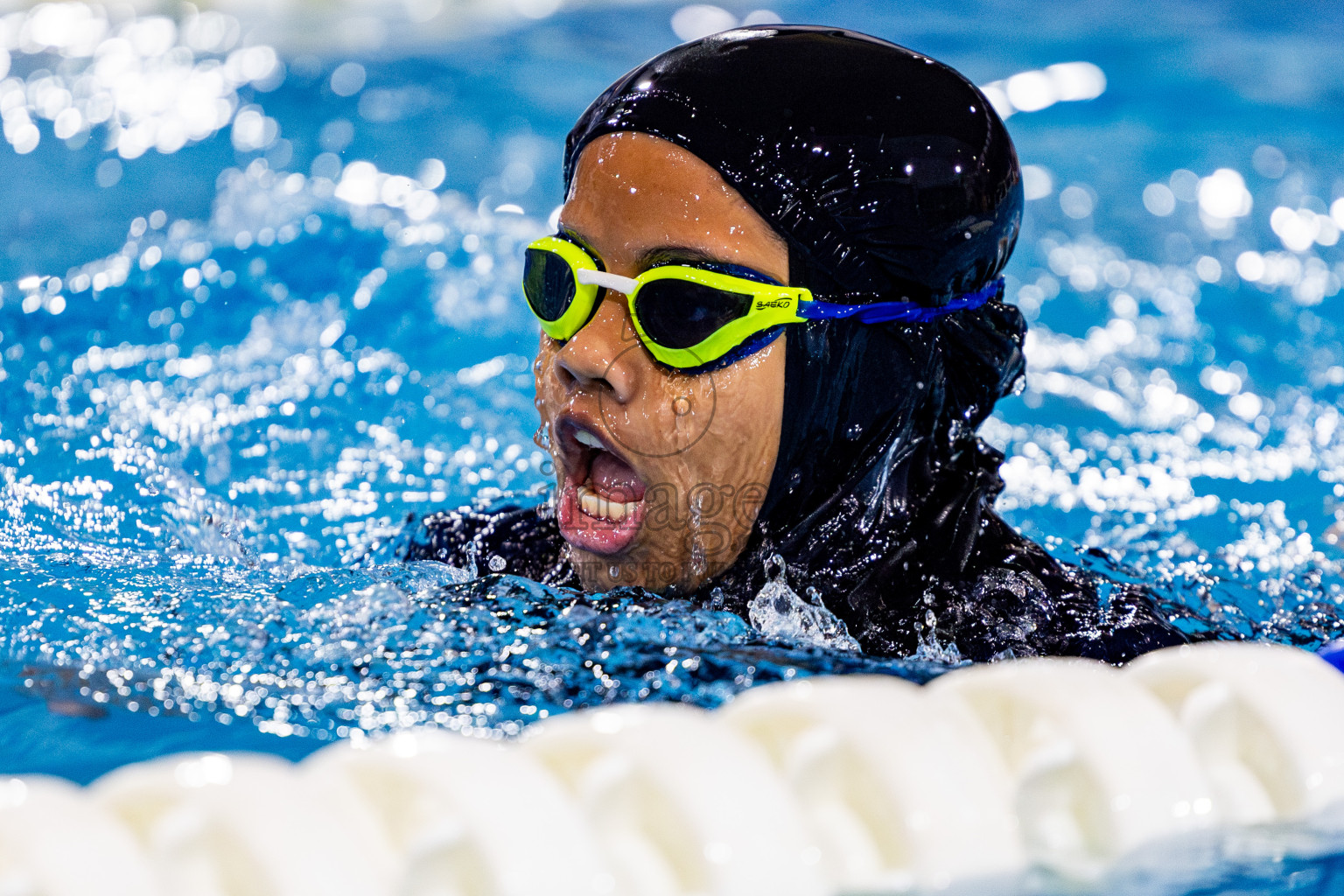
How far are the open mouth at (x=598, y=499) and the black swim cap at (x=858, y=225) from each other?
20 cm

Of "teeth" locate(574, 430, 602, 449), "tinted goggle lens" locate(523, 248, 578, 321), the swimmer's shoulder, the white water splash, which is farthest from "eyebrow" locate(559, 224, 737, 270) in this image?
the swimmer's shoulder

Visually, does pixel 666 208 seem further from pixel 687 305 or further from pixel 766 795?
pixel 766 795

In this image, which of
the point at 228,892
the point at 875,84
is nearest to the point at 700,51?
the point at 875,84

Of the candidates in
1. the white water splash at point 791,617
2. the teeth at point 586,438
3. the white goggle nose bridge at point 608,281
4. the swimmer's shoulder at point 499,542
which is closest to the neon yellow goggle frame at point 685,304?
the white goggle nose bridge at point 608,281

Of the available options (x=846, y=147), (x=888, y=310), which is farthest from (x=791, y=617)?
(x=846, y=147)

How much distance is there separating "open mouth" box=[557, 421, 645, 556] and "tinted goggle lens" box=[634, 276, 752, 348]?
17 cm

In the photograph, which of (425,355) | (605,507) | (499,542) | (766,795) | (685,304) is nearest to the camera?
(766,795)

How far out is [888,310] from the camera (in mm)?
2010

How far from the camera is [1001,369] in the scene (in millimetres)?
2174

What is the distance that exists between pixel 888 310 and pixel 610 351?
0.40 meters

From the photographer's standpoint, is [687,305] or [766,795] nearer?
[766,795]

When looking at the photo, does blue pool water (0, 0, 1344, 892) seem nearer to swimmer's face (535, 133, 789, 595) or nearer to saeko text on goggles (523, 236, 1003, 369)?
swimmer's face (535, 133, 789, 595)

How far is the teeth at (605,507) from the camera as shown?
2004 mm

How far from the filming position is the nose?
1.95 meters
